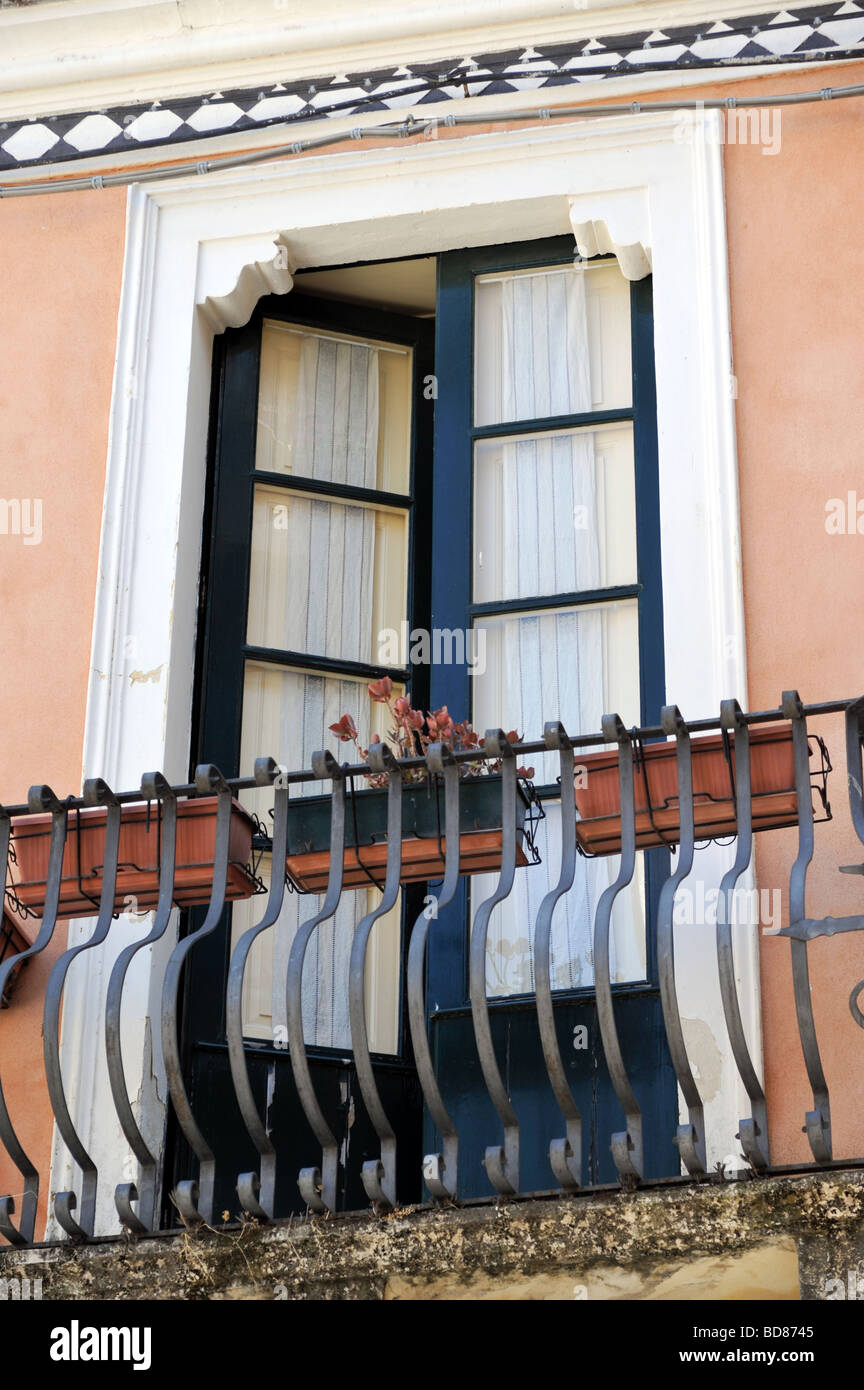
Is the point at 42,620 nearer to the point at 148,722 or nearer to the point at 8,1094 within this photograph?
the point at 148,722

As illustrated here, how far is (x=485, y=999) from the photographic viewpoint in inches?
173

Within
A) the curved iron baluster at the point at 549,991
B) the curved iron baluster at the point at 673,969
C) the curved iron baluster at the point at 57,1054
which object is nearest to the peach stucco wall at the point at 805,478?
the curved iron baluster at the point at 673,969

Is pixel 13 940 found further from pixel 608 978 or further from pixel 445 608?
pixel 608 978

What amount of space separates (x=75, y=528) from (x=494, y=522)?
115 cm

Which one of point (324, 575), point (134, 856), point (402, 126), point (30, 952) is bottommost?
point (30, 952)

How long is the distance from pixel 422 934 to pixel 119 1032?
751 mm

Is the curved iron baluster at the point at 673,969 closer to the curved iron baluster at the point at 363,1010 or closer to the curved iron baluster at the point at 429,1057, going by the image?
the curved iron baluster at the point at 429,1057

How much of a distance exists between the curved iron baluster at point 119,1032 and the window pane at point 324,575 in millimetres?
1303

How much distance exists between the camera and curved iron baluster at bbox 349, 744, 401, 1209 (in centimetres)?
430

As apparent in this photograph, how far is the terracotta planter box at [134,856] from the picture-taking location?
491 centimetres

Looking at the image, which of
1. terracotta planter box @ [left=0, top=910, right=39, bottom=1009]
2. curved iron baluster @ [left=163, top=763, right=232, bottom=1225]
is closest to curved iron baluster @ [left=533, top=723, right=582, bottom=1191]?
curved iron baluster @ [left=163, top=763, right=232, bottom=1225]

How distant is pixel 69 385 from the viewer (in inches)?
243

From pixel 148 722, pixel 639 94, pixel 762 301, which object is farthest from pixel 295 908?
pixel 639 94

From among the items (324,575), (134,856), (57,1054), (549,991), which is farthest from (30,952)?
(324,575)
